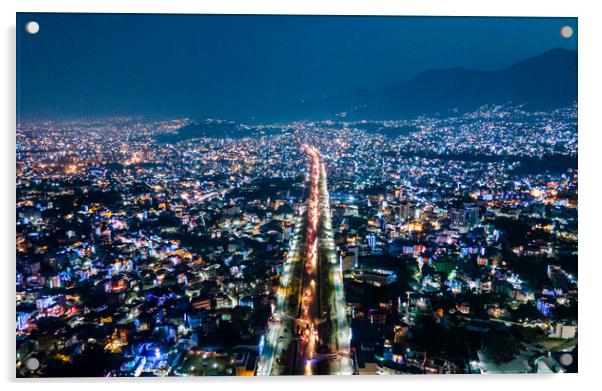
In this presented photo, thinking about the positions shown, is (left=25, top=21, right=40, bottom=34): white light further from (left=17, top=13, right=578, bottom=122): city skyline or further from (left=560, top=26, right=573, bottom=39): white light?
(left=560, top=26, right=573, bottom=39): white light

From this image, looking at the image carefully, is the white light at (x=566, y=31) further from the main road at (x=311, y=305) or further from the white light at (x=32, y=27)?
the white light at (x=32, y=27)

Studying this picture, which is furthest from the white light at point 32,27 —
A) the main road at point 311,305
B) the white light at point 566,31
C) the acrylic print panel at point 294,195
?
the white light at point 566,31

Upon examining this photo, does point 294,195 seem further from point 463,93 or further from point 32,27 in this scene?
point 32,27

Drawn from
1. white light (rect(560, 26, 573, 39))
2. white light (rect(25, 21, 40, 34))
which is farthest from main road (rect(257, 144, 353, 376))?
white light (rect(25, 21, 40, 34))

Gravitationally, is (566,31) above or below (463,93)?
above

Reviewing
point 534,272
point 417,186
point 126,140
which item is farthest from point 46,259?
point 534,272
